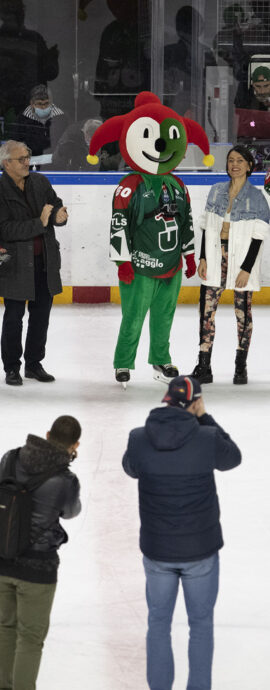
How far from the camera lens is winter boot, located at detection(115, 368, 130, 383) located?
20.8 feet

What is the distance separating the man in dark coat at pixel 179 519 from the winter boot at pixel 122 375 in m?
3.66

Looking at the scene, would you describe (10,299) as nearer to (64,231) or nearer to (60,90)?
(64,231)

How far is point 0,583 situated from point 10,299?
3.79m

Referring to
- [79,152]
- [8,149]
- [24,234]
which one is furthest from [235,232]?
[79,152]

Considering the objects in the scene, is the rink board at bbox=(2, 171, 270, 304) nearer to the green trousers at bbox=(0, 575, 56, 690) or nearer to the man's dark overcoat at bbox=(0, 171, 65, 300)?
the man's dark overcoat at bbox=(0, 171, 65, 300)

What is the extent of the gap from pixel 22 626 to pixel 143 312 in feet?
12.2

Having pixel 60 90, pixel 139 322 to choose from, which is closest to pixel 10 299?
pixel 139 322

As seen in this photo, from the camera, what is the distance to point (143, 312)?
20.4ft

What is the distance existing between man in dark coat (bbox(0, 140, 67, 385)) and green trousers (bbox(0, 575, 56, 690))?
3.64 metres

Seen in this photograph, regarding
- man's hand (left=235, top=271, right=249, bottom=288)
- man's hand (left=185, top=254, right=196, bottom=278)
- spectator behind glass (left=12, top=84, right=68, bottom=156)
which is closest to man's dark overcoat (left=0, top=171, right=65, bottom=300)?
man's hand (left=185, top=254, right=196, bottom=278)

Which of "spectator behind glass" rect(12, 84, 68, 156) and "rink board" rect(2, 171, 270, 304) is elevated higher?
"spectator behind glass" rect(12, 84, 68, 156)

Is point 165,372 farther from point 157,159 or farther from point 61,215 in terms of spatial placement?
point 157,159

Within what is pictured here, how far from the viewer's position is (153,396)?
620cm

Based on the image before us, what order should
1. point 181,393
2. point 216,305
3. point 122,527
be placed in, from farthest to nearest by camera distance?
point 216,305 < point 122,527 < point 181,393
